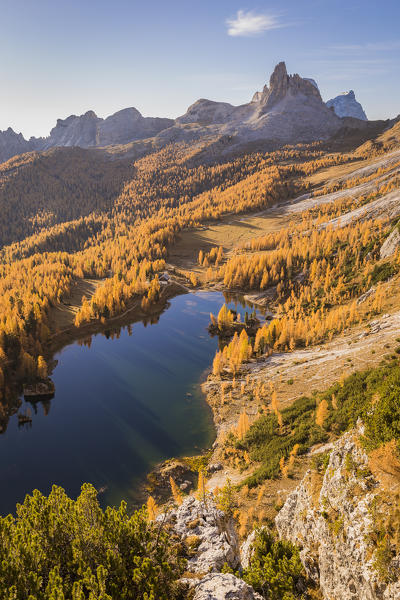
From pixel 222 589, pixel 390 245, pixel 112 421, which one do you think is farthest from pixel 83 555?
pixel 390 245

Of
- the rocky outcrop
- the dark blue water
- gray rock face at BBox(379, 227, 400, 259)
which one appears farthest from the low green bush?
gray rock face at BBox(379, 227, 400, 259)

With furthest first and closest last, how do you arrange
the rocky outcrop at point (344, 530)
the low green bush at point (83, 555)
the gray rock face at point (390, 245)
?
the gray rock face at point (390, 245) < the low green bush at point (83, 555) < the rocky outcrop at point (344, 530)

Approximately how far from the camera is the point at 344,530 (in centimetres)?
1939

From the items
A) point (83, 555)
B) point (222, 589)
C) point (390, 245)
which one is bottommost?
point (222, 589)

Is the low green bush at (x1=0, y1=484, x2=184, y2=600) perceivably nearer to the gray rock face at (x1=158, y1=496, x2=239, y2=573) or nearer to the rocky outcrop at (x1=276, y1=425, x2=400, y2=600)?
the gray rock face at (x1=158, y1=496, x2=239, y2=573)

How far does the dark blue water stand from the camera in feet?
196

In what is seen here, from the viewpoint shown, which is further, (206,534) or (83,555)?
(206,534)

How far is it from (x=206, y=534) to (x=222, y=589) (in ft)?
26.8

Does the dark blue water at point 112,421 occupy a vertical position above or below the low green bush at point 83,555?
below

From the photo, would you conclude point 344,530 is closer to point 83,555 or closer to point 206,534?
point 206,534

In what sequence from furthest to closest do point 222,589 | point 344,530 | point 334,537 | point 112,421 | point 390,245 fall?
1. point 390,245
2. point 112,421
3. point 334,537
4. point 344,530
5. point 222,589

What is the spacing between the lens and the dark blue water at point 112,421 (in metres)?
59.7

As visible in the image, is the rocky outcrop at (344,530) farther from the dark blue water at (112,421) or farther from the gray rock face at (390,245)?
the gray rock face at (390,245)

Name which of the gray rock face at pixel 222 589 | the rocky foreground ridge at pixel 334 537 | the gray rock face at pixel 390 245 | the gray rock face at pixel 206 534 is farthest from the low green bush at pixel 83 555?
the gray rock face at pixel 390 245
